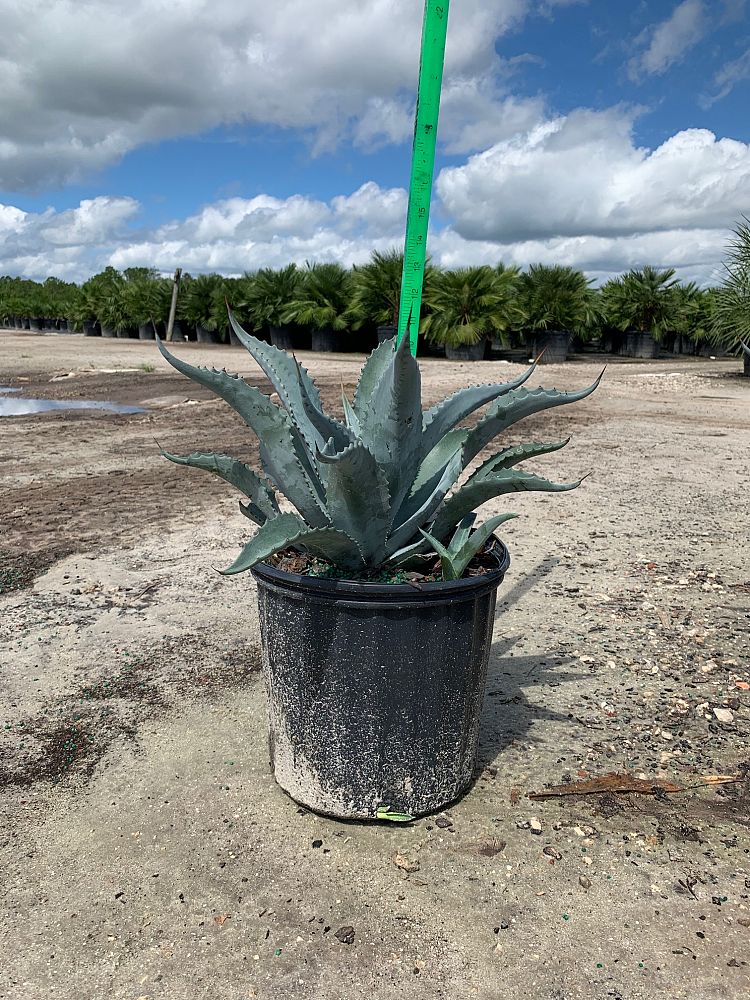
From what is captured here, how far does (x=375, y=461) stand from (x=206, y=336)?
96.7ft

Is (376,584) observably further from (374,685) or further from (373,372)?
(373,372)

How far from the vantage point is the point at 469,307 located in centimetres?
2006

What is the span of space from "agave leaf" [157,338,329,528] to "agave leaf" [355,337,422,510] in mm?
200

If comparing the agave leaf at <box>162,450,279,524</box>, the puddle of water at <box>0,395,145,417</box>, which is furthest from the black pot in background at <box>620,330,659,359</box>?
the agave leaf at <box>162,450,279,524</box>

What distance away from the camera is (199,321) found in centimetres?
2909

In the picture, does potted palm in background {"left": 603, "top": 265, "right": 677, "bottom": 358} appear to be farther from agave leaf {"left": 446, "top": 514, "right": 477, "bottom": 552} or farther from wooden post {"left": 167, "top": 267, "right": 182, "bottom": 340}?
agave leaf {"left": 446, "top": 514, "right": 477, "bottom": 552}

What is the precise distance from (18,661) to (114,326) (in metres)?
34.4

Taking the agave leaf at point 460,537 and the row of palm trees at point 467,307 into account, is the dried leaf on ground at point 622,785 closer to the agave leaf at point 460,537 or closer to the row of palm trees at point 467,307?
the agave leaf at point 460,537

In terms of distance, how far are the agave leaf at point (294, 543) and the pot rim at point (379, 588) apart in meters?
0.11

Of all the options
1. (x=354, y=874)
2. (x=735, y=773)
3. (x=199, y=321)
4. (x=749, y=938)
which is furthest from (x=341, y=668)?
(x=199, y=321)

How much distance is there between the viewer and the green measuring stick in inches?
86.8

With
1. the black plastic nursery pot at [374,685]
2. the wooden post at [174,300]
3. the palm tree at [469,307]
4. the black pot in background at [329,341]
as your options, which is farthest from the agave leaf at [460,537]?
the wooden post at [174,300]

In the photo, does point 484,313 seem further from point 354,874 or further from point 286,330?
point 354,874

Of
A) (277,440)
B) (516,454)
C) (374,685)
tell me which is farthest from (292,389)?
(374,685)
